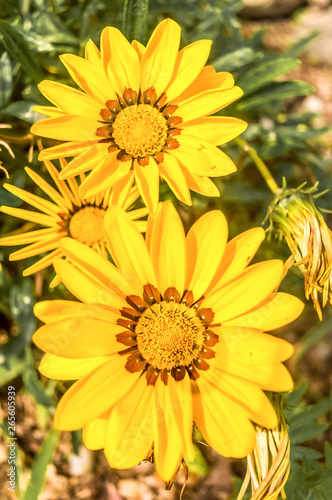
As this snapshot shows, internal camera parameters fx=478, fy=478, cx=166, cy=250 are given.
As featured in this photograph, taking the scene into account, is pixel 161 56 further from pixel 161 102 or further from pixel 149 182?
pixel 149 182

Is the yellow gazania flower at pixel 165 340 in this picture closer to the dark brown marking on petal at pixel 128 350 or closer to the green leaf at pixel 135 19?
the dark brown marking on petal at pixel 128 350

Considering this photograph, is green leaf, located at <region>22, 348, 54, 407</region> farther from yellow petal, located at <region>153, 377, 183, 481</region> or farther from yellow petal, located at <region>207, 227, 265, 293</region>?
yellow petal, located at <region>207, 227, 265, 293</region>

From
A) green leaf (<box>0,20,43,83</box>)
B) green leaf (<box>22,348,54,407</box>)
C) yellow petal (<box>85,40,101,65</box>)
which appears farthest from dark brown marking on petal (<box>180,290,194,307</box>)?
Result: green leaf (<box>0,20,43,83</box>)

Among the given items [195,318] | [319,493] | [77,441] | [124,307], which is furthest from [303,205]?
[77,441]

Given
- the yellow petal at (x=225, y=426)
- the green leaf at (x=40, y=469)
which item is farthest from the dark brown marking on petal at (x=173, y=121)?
the green leaf at (x=40, y=469)

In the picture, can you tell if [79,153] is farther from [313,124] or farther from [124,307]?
[313,124]
